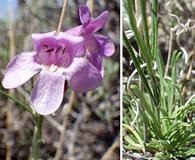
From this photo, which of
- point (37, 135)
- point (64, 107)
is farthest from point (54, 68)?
point (64, 107)

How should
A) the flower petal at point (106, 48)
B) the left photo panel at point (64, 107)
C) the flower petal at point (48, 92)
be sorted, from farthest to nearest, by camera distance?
1. the left photo panel at point (64, 107)
2. the flower petal at point (106, 48)
3. the flower petal at point (48, 92)

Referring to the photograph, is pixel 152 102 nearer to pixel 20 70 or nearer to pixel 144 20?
pixel 144 20

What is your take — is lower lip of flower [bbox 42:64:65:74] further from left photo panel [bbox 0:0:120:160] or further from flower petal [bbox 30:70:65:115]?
left photo panel [bbox 0:0:120:160]

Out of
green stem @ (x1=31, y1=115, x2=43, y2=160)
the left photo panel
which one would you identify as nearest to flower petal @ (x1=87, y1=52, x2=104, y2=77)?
green stem @ (x1=31, y1=115, x2=43, y2=160)

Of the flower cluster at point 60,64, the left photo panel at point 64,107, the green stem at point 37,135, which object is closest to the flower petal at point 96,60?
the flower cluster at point 60,64

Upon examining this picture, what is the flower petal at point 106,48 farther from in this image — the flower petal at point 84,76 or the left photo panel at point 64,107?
the left photo panel at point 64,107

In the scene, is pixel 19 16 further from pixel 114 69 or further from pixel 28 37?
pixel 114 69

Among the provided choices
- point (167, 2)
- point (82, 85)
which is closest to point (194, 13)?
point (167, 2)

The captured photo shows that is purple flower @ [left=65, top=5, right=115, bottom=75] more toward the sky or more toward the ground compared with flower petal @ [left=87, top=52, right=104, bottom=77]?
more toward the sky

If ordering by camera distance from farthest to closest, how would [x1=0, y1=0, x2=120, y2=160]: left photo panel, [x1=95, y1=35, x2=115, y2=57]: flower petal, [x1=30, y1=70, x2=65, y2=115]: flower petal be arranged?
[x1=0, y1=0, x2=120, y2=160]: left photo panel, [x1=95, y1=35, x2=115, y2=57]: flower petal, [x1=30, y1=70, x2=65, y2=115]: flower petal
